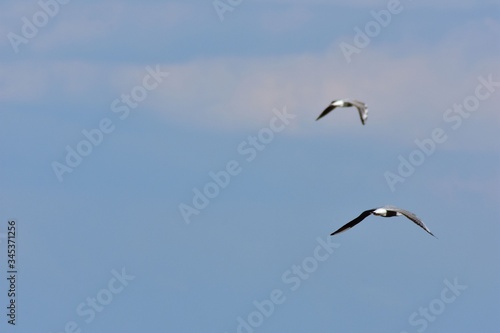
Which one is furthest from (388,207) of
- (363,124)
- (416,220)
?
(363,124)

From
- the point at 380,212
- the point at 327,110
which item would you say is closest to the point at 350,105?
the point at 327,110

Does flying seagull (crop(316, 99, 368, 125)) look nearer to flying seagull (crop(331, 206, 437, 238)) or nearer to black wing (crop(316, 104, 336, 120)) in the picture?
black wing (crop(316, 104, 336, 120))

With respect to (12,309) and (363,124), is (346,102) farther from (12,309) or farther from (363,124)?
(12,309)

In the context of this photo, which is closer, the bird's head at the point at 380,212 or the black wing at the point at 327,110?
the bird's head at the point at 380,212

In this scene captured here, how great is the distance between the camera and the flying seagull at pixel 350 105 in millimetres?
76438

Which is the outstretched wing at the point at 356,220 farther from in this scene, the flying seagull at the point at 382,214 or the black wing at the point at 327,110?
the black wing at the point at 327,110

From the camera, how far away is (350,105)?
258 feet

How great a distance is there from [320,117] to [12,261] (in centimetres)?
2778

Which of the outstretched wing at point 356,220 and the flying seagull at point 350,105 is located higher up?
the flying seagull at point 350,105

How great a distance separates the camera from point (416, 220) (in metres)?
78.2

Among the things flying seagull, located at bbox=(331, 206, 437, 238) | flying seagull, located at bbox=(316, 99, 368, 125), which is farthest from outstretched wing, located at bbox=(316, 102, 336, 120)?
flying seagull, located at bbox=(331, 206, 437, 238)

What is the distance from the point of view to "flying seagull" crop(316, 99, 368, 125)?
7644 cm

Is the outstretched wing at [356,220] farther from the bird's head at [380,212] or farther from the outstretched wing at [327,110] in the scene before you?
the outstretched wing at [327,110]

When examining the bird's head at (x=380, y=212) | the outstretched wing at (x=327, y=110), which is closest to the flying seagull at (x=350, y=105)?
the outstretched wing at (x=327, y=110)
